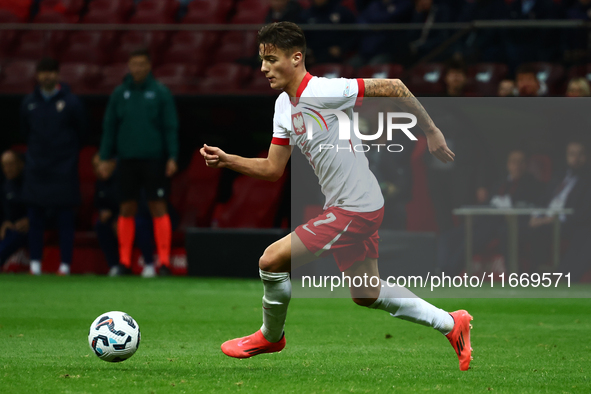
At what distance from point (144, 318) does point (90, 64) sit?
6804 mm

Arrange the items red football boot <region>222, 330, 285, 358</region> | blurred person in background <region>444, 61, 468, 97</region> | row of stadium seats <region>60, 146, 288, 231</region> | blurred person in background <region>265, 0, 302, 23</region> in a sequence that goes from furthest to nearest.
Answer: blurred person in background <region>265, 0, 302, 23</region>
row of stadium seats <region>60, 146, 288, 231</region>
blurred person in background <region>444, 61, 468, 97</region>
red football boot <region>222, 330, 285, 358</region>

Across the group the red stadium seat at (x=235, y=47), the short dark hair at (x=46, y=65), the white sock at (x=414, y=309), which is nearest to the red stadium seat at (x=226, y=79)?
the red stadium seat at (x=235, y=47)

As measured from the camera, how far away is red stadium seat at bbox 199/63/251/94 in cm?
1115

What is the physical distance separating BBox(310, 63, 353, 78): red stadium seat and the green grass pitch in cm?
368

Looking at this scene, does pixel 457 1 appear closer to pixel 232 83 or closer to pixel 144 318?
pixel 232 83

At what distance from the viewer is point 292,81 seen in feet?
14.0

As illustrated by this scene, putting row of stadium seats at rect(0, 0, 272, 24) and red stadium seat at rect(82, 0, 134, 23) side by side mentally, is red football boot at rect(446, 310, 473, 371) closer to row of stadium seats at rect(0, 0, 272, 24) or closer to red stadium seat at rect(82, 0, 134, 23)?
row of stadium seats at rect(0, 0, 272, 24)

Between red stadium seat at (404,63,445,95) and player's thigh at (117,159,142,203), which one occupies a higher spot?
red stadium seat at (404,63,445,95)

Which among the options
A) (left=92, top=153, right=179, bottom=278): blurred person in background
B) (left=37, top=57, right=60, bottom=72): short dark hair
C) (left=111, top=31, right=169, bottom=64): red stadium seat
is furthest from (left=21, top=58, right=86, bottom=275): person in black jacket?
(left=111, top=31, right=169, bottom=64): red stadium seat

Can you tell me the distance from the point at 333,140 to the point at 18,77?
8.73 metres

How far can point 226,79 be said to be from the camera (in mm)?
11250

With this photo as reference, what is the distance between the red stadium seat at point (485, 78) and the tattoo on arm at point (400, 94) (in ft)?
19.8

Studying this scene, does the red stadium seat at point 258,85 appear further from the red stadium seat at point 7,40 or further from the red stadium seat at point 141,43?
the red stadium seat at point 7,40

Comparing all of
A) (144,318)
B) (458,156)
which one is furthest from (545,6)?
(144,318)
